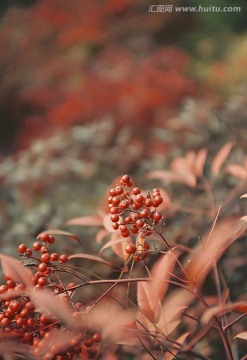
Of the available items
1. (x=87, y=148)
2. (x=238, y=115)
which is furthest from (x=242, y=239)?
(x=87, y=148)

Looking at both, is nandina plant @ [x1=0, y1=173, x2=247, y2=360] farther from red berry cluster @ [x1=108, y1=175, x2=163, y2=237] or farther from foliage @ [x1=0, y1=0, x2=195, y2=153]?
foliage @ [x1=0, y1=0, x2=195, y2=153]

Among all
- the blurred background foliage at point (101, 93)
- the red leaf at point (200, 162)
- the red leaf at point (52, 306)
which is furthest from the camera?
the blurred background foliage at point (101, 93)

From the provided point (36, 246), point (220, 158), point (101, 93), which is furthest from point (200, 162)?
point (36, 246)

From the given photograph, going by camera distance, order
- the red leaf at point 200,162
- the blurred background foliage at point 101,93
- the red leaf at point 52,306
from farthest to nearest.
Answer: the blurred background foliage at point 101,93
the red leaf at point 200,162
the red leaf at point 52,306

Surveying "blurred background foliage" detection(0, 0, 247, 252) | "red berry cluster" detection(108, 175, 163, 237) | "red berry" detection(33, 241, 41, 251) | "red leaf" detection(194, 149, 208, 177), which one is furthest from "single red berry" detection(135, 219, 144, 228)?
"blurred background foliage" detection(0, 0, 247, 252)

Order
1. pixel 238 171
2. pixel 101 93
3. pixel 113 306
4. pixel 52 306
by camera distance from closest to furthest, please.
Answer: pixel 52 306 → pixel 113 306 → pixel 238 171 → pixel 101 93

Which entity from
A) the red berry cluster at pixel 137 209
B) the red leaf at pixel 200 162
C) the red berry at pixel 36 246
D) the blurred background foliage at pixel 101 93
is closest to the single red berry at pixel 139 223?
the red berry cluster at pixel 137 209

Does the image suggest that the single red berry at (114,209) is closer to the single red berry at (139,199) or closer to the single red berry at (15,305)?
the single red berry at (139,199)

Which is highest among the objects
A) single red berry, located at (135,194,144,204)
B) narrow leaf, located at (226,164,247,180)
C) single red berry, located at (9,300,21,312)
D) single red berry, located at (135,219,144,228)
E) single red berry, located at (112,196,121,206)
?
single red berry, located at (135,194,144,204)

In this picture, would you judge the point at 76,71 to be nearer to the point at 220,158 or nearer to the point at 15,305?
the point at 220,158
